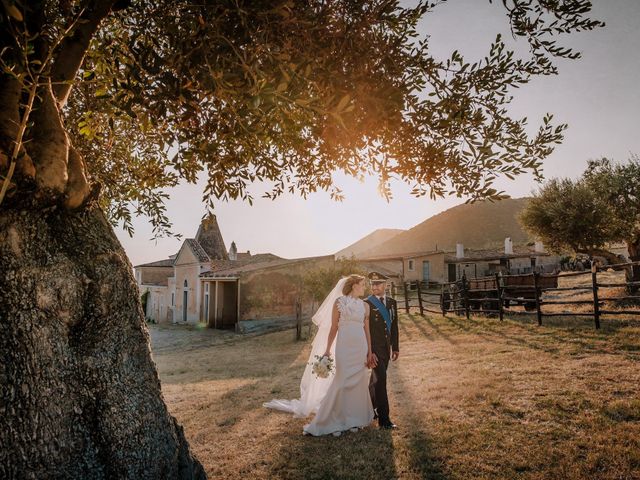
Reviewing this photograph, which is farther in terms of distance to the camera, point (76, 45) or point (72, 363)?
point (76, 45)

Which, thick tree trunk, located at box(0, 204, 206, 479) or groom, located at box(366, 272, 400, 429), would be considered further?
groom, located at box(366, 272, 400, 429)

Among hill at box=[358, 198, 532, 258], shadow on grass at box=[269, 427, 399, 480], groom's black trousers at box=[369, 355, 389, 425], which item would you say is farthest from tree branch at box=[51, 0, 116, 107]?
hill at box=[358, 198, 532, 258]

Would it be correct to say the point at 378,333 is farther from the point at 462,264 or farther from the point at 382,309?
the point at 462,264

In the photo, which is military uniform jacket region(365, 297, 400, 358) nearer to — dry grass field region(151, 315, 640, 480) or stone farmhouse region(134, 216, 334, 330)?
dry grass field region(151, 315, 640, 480)

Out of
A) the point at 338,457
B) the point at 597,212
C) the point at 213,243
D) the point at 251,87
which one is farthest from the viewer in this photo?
the point at 213,243

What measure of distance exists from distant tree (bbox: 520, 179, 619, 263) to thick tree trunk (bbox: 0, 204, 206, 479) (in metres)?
22.2

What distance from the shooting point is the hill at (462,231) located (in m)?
114

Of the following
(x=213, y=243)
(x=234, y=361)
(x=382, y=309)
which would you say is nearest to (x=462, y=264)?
(x=213, y=243)

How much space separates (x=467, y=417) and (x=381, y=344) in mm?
1708

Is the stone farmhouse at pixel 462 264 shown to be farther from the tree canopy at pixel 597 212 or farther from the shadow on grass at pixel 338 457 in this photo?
the shadow on grass at pixel 338 457

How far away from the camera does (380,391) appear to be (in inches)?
235

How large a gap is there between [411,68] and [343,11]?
3.63 ft

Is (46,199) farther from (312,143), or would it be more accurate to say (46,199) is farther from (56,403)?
(312,143)

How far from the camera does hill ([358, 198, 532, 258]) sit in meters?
114
